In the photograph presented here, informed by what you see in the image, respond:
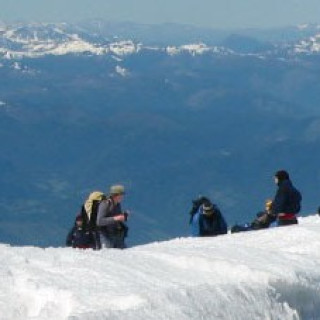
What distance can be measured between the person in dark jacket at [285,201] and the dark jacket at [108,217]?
3449 mm

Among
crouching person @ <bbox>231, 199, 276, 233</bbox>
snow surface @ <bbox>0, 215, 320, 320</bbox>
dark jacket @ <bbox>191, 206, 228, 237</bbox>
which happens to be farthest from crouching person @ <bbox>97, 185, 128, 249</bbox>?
snow surface @ <bbox>0, 215, 320, 320</bbox>

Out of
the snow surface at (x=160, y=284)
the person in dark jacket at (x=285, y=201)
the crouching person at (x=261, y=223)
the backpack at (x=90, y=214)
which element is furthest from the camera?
the crouching person at (x=261, y=223)

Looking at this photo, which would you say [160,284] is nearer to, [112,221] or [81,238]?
[112,221]

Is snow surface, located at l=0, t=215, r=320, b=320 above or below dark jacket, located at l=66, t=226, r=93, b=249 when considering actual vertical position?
below

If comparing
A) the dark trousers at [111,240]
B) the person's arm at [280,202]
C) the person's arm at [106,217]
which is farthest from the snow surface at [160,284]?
the person's arm at [280,202]

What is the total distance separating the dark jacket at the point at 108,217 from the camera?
36.8 ft

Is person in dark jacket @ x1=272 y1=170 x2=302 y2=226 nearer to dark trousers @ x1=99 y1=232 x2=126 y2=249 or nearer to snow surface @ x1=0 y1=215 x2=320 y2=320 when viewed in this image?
dark trousers @ x1=99 y1=232 x2=126 y2=249

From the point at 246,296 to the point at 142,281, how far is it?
746 millimetres

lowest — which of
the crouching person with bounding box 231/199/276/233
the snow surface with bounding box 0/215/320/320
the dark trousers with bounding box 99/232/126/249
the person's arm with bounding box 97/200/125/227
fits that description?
the snow surface with bounding box 0/215/320/320

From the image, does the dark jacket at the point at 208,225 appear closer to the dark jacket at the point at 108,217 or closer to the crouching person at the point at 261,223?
the crouching person at the point at 261,223

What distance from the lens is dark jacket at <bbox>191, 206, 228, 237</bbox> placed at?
13156 mm

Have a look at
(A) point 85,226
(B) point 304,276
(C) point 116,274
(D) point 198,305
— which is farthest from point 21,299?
(A) point 85,226

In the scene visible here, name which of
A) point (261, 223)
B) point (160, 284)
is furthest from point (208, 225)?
point (160, 284)

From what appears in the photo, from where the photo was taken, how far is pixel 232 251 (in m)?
6.62
